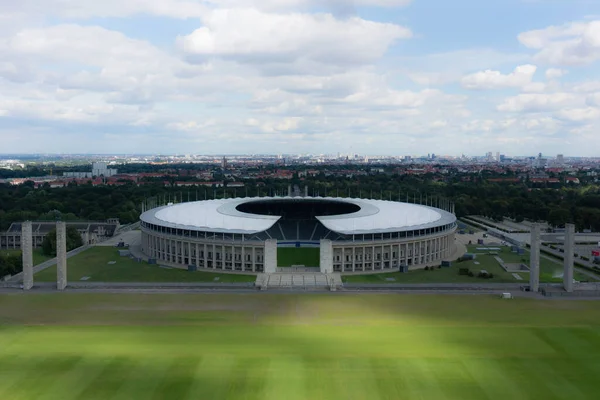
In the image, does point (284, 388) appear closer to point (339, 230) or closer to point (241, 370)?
point (241, 370)

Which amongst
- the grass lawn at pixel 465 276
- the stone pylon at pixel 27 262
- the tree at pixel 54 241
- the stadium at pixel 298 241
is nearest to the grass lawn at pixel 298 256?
the stadium at pixel 298 241

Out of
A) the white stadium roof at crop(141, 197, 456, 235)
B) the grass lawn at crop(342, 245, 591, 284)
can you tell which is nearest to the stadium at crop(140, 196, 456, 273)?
the white stadium roof at crop(141, 197, 456, 235)

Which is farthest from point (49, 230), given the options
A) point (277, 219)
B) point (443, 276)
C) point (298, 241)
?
point (443, 276)

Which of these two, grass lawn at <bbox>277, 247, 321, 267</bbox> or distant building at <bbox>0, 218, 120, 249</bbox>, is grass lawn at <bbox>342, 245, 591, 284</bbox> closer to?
grass lawn at <bbox>277, 247, 321, 267</bbox>

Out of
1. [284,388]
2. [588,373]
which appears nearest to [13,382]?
[284,388]

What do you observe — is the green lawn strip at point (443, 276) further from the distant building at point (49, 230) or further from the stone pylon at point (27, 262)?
the distant building at point (49, 230)

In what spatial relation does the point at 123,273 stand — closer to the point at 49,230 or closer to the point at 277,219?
the point at 277,219
